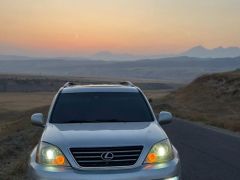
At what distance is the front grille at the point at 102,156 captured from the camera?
21.7 ft

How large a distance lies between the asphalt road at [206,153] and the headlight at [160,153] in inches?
124

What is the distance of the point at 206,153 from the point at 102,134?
291 inches

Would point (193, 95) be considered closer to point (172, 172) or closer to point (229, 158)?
point (229, 158)

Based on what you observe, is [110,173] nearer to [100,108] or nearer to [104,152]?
[104,152]

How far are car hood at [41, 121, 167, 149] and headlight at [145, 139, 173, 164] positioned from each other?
0.08 meters

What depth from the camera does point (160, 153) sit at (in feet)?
22.6

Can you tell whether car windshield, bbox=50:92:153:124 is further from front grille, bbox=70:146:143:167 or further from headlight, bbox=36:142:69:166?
front grille, bbox=70:146:143:167

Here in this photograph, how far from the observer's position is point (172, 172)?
675 centimetres

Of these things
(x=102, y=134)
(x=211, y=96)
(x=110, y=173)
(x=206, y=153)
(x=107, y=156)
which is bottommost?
(x=211, y=96)

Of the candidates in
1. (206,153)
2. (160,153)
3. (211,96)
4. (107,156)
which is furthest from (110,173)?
(211,96)

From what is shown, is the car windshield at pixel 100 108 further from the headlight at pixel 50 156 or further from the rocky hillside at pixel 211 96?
the rocky hillside at pixel 211 96

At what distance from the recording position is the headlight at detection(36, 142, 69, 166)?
6.73 m

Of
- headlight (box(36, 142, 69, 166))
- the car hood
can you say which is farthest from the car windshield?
headlight (box(36, 142, 69, 166))

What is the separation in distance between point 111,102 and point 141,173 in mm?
2322
